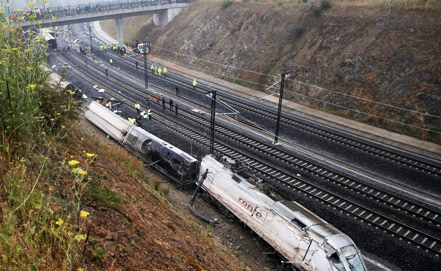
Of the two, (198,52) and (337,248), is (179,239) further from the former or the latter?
(198,52)

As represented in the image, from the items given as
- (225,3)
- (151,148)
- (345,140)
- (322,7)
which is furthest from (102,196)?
(225,3)

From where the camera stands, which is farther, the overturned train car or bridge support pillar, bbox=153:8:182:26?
bridge support pillar, bbox=153:8:182:26

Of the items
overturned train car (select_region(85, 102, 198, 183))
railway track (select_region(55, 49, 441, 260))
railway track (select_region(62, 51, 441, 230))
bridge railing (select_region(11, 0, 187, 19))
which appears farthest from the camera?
bridge railing (select_region(11, 0, 187, 19))

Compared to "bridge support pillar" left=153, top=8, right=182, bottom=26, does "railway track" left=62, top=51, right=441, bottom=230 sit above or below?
below

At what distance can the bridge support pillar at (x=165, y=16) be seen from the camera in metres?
66.4

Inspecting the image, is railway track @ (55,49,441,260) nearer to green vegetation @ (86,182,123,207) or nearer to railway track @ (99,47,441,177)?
railway track @ (99,47,441,177)

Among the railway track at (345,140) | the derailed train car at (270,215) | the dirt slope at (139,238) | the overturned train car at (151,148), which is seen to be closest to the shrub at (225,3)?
the railway track at (345,140)

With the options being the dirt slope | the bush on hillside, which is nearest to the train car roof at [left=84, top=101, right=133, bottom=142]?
the dirt slope

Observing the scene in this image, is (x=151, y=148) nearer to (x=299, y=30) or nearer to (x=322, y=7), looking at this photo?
(x=299, y=30)

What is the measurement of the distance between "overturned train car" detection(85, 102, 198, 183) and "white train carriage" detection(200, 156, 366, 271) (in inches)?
97.9

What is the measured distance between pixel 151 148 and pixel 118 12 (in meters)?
45.2

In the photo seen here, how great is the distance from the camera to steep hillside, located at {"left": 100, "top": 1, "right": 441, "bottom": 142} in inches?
1161

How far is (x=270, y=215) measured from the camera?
1462 centimetres

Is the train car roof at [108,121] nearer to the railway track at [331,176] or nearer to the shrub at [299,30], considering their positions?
the railway track at [331,176]
